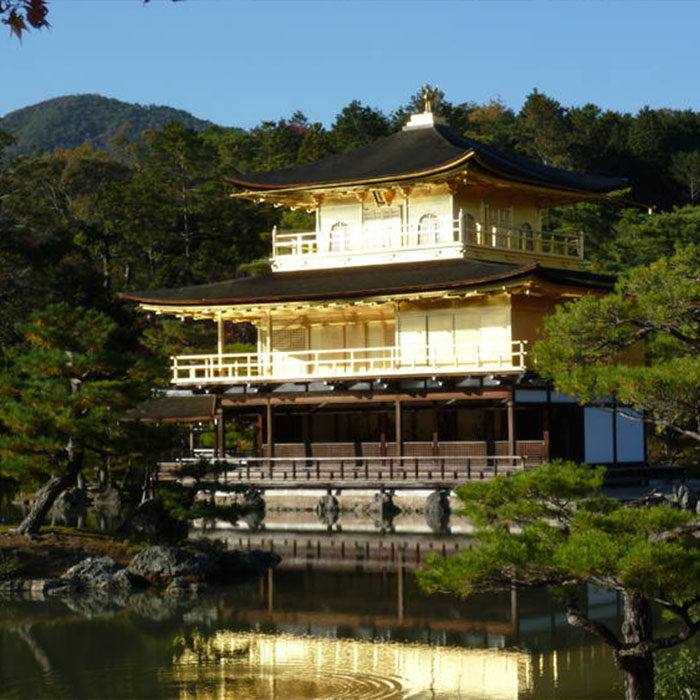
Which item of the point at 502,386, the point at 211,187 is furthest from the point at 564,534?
the point at 211,187

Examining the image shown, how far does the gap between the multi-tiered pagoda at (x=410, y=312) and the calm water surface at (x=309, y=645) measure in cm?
1266

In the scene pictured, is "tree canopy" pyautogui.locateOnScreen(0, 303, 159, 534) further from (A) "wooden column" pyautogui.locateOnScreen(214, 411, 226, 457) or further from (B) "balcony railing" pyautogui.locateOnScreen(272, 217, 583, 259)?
(B) "balcony railing" pyautogui.locateOnScreen(272, 217, 583, 259)

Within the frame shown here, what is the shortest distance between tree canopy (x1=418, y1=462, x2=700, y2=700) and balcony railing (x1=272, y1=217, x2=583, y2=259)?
27.0 metres

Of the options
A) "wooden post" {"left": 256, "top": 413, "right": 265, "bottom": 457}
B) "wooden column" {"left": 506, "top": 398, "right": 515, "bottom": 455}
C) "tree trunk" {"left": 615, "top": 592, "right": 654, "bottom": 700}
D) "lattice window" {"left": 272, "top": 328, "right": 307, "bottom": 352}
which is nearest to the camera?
"tree trunk" {"left": 615, "top": 592, "right": 654, "bottom": 700}

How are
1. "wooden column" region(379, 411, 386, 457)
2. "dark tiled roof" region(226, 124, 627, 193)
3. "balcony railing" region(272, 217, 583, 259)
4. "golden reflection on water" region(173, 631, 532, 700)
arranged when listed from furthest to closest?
"balcony railing" region(272, 217, 583, 259)
"dark tiled roof" region(226, 124, 627, 193)
"wooden column" region(379, 411, 386, 457)
"golden reflection on water" region(173, 631, 532, 700)

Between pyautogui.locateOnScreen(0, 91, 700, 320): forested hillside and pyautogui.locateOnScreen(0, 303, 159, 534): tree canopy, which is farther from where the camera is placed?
pyautogui.locateOnScreen(0, 91, 700, 320): forested hillside

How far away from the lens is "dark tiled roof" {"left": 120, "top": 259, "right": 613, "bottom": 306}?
3784 centimetres

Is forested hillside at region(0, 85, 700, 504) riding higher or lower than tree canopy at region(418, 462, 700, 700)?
higher

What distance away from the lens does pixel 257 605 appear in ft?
75.6

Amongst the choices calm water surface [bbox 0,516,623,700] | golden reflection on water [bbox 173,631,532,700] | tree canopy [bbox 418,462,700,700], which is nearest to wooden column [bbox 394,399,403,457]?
calm water surface [bbox 0,516,623,700]

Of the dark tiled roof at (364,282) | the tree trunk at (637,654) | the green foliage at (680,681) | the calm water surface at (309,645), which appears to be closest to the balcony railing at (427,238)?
the dark tiled roof at (364,282)

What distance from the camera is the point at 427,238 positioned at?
41969 mm

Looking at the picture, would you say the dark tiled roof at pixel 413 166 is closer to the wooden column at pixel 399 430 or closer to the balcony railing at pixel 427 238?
the balcony railing at pixel 427 238

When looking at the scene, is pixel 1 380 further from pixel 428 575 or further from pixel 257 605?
pixel 428 575
